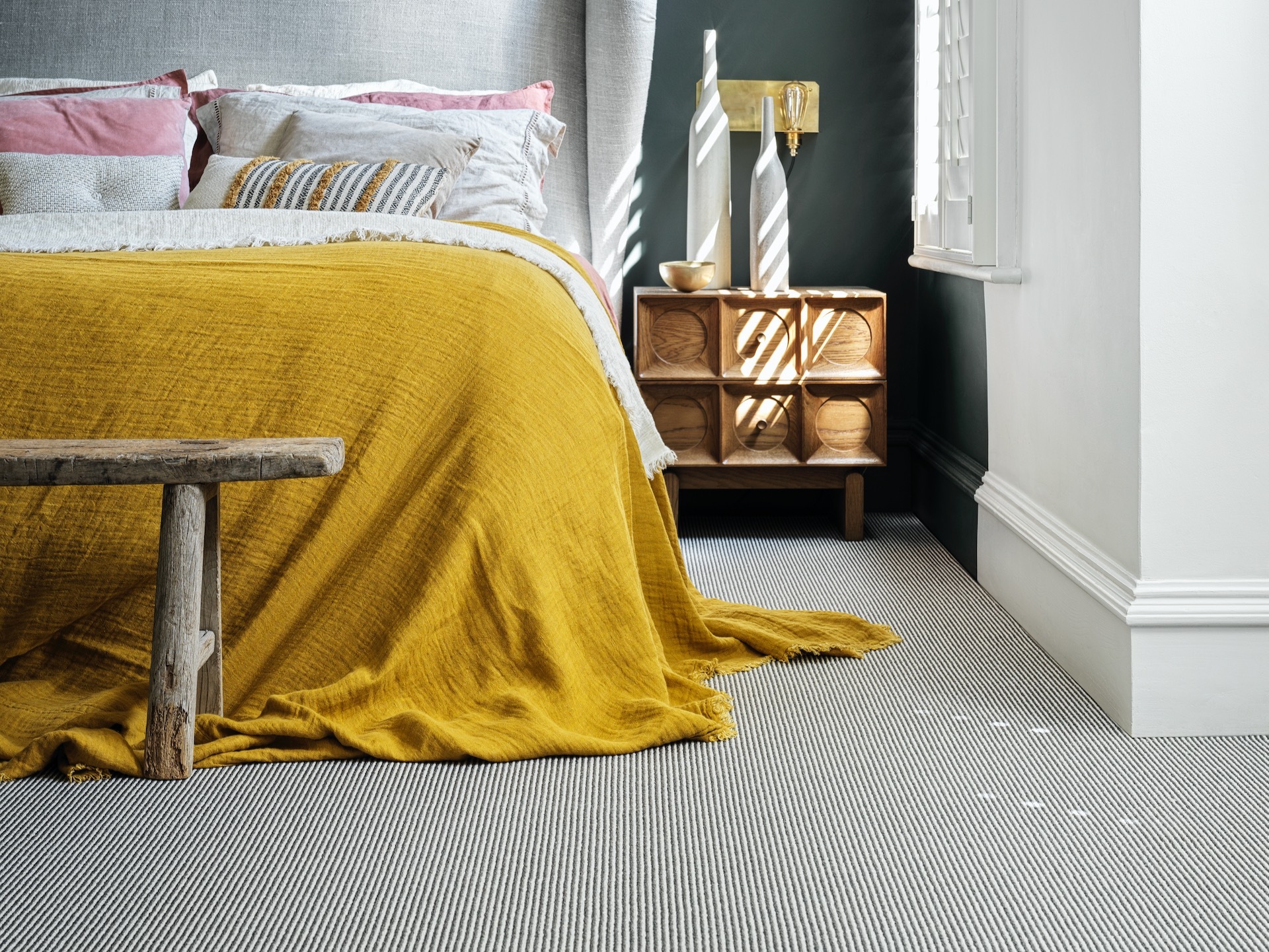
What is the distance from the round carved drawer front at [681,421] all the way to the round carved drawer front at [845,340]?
32 centimetres

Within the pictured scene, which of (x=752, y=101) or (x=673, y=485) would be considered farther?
(x=752, y=101)

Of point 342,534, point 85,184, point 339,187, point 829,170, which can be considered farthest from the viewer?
point 829,170

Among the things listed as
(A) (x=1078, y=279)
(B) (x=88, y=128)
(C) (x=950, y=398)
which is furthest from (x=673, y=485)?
(B) (x=88, y=128)

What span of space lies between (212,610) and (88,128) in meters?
1.73

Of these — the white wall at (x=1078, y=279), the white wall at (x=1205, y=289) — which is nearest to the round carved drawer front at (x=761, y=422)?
the white wall at (x=1078, y=279)

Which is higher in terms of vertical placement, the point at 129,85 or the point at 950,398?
the point at 129,85

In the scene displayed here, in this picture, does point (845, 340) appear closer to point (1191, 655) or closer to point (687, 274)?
point (687, 274)

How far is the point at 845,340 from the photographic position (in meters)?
2.89

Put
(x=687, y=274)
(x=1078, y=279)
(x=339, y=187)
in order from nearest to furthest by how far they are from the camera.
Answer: (x=1078, y=279) → (x=339, y=187) → (x=687, y=274)

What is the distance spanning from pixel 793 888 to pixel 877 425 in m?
1.82

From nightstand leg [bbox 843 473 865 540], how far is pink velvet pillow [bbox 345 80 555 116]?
125cm

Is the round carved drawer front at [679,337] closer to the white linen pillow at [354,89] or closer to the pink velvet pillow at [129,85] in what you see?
the white linen pillow at [354,89]

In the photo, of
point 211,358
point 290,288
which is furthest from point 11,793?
point 290,288

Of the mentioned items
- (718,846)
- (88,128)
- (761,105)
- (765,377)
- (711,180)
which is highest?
(761,105)
